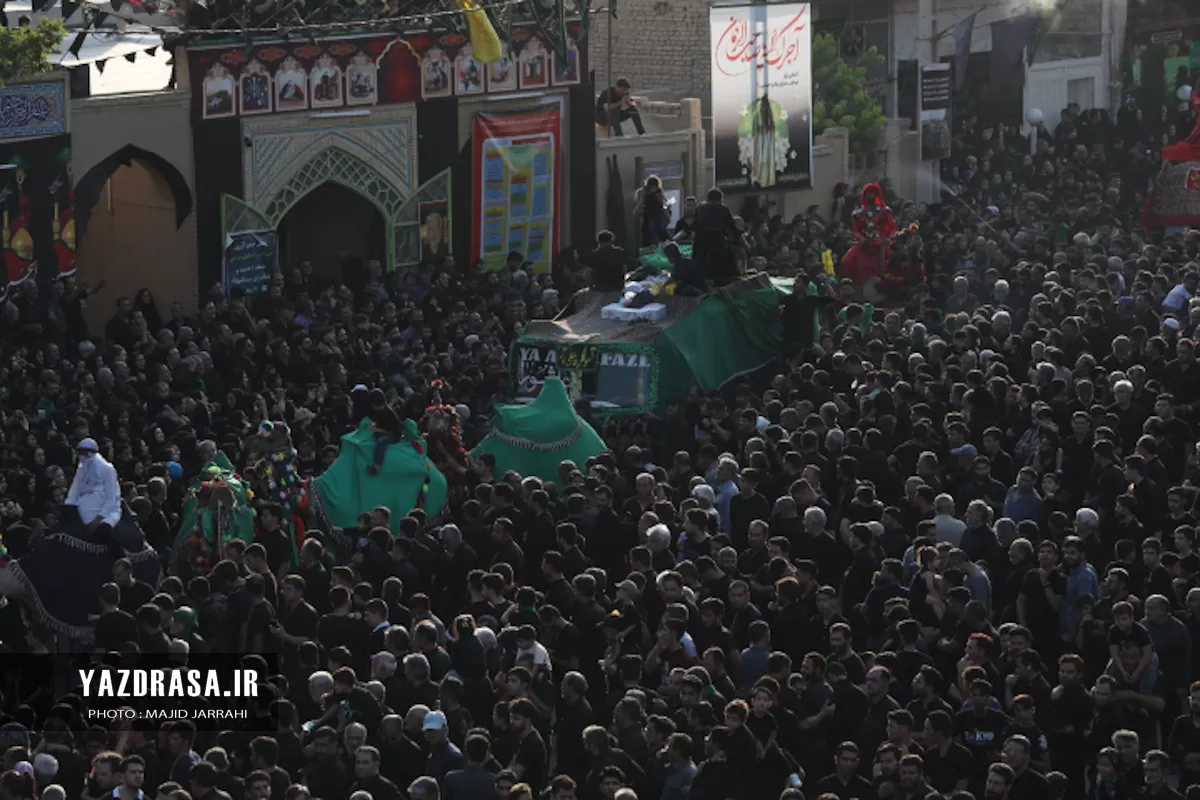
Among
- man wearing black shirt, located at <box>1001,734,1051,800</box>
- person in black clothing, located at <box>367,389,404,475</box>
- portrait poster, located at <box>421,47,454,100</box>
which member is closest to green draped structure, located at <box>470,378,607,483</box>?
person in black clothing, located at <box>367,389,404,475</box>

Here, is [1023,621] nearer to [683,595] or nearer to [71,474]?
[683,595]

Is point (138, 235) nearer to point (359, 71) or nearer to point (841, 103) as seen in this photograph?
point (359, 71)

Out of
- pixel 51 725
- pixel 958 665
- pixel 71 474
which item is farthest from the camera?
pixel 71 474

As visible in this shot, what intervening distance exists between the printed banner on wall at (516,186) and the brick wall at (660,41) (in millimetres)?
8660

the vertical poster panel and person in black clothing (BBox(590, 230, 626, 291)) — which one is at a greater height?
the vertical poster panel

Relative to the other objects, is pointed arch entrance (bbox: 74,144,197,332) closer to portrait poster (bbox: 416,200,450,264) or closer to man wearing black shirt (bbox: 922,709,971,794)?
portrait poster (bbox: 416,200,450,264)

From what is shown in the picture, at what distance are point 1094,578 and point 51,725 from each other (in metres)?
6.15

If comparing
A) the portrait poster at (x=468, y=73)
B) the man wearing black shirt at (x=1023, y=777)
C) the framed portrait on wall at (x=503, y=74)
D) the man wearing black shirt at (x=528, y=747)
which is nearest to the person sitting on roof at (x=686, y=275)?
the portrait poster at (x=468, y=73)

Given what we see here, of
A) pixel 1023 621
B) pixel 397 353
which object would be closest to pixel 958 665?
pixel 1023 621

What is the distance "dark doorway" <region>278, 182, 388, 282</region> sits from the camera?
2878cm

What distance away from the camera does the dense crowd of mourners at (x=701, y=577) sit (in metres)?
12.3

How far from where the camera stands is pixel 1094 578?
14.6 metres

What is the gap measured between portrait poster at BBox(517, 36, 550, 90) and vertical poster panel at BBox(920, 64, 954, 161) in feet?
29.1

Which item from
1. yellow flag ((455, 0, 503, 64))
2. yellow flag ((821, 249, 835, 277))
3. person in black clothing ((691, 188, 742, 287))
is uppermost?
yellow flag ((455, 0, 503, 64))
